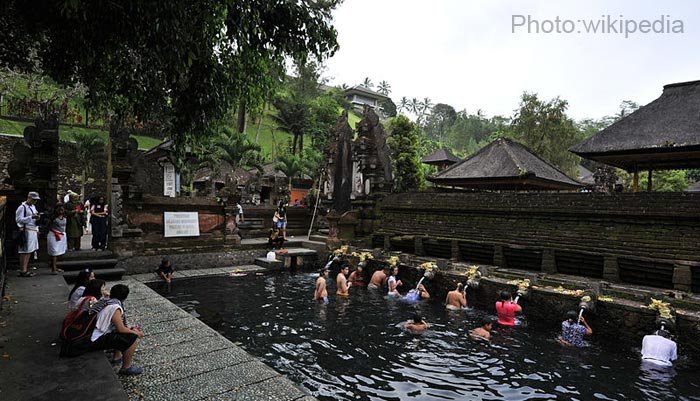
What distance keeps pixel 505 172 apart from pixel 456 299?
23.2 feet

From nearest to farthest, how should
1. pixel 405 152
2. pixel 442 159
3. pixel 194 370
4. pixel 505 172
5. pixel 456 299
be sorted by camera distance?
pixel 194 370 → pixel 456 299 → pixel 505 172 → pixel 405 152 → pixel 442 159

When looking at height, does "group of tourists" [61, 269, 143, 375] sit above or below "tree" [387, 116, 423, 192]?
below

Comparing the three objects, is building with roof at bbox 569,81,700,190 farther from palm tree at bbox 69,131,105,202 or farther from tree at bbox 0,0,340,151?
palm tree at bbox 69,131,105,202

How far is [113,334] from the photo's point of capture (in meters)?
4.86

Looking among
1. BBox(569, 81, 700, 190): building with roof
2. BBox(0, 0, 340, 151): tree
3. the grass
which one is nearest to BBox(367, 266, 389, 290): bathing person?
BBox(569, 81, 700, 190): building with roof

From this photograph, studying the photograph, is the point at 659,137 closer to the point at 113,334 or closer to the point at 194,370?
the point at 194,370

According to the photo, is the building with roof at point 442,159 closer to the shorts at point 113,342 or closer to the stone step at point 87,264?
the stone step at point 87,264

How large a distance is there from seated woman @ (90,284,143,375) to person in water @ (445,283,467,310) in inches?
320

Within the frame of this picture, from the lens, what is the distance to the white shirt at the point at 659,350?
23.4 ft

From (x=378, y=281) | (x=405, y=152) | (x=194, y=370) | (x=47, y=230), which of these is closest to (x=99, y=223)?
(x=47, y=230)

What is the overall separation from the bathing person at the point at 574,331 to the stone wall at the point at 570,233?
9.70 ft

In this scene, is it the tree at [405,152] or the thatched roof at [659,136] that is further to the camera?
the tree at [405,152]

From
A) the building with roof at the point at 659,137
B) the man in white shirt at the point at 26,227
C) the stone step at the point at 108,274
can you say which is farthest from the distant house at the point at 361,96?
the man in white shirt at the point at 26,227

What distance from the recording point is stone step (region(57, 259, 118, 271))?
35.4 ft
